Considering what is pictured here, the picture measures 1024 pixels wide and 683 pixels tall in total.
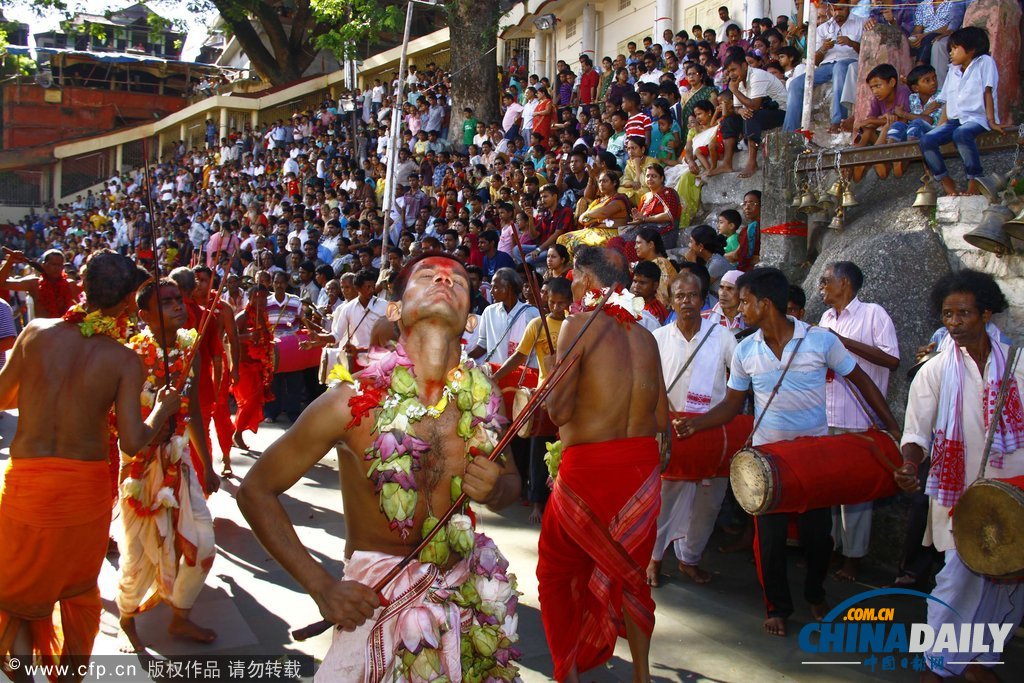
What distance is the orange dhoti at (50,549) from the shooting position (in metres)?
3.80

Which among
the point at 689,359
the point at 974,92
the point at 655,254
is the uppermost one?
the point at 974,92

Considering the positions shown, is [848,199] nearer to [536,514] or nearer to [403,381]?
[536,514]

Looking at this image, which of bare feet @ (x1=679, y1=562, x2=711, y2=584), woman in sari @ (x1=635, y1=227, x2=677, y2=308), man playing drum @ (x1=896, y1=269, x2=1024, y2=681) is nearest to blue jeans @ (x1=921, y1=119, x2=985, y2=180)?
woman in sari @ (x1=635, y1=227, x2=677, y2=308)

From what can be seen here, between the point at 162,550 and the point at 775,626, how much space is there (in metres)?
3.37

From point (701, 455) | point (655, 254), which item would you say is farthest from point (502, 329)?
point (701, 455)

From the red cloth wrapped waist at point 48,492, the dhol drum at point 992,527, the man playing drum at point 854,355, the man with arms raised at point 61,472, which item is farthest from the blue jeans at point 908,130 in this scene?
the red cloth wrapped waist at point 48,492

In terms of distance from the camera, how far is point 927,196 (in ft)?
22.2

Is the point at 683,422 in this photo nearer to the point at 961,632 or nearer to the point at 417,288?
the point at 961,632

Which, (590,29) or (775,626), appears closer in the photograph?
(775,626)

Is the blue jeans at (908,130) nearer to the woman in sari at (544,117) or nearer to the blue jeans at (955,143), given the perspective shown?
the blue jeans at (955,143)

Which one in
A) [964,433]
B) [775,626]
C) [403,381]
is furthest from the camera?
[775,626]

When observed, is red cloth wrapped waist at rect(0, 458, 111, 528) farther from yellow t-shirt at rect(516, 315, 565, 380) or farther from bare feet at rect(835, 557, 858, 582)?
bare feet at rect(835, 557, 858, 582)

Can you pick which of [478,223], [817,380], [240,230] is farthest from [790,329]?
[240,230]

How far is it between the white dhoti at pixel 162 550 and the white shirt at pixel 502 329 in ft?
13.1
